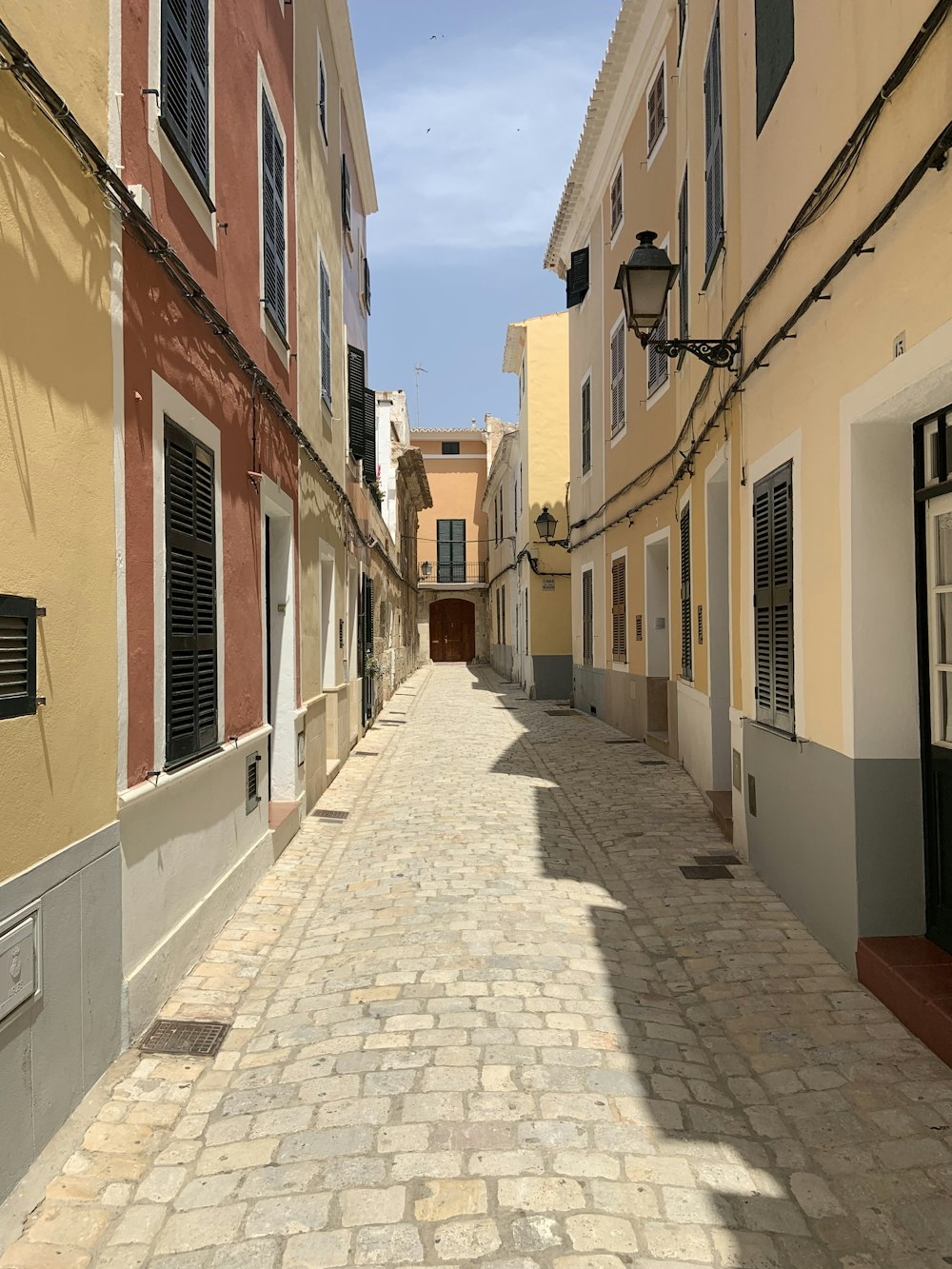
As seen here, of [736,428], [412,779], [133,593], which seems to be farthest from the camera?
[412,779]

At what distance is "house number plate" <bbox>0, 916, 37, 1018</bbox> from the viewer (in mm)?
2590

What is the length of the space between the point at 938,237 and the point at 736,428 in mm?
3350

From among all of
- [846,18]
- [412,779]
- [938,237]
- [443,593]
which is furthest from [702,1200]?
[443,593]

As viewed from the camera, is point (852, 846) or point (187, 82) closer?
point (852, 846)

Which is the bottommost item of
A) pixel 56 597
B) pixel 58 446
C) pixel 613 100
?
pixel 56 597

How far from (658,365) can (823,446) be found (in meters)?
6.57

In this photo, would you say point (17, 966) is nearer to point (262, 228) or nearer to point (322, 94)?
point (262, 228)

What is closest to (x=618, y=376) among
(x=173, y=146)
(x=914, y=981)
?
(x=173, y=146)

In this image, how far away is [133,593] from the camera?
3.76m

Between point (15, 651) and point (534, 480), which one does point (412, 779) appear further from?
point (534, 480)

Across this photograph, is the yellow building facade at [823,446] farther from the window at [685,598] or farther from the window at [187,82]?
the window at [187,82]

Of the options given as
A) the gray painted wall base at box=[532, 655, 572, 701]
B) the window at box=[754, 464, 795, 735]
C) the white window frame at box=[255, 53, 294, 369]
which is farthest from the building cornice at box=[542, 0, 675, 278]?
the gray painted wall base at box=[532, 655, 572, 701]

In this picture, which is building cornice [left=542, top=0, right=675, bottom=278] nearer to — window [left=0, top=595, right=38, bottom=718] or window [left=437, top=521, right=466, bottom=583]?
window [left=0, top=595, right=38, bottom=718]

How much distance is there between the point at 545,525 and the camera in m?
19.0
